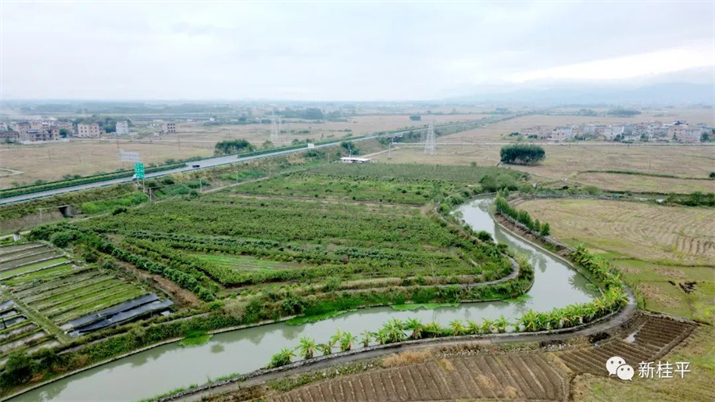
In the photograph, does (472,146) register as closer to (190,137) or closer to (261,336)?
(190,137)

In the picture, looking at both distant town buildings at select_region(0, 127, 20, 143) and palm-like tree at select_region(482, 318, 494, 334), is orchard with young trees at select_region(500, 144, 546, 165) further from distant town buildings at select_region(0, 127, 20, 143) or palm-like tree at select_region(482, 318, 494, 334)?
distant town buildings at select_region(0, 127, 20, 143)

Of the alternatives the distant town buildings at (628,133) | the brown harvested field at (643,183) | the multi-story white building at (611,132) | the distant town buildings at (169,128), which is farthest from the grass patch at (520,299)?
the distant town buildings at (169,128)

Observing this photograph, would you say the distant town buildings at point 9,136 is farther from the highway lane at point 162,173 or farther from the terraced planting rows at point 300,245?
the terraced planting rows at point 300,245

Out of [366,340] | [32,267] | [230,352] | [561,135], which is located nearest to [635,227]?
[366,340]

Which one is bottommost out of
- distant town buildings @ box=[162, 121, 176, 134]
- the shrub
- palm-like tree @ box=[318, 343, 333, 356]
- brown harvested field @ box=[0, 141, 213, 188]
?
palm-like tree @ box=[318, 343, 333, 356]

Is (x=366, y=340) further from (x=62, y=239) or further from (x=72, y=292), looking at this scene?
(x=62, y=239)

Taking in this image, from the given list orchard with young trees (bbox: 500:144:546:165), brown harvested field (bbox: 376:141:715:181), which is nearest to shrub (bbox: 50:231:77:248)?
brown harvested field (bbox: 376:141:715:181)

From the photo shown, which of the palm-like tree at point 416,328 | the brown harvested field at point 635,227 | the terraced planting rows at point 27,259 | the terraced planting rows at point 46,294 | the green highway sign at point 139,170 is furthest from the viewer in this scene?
the green highway sign at point 139,170
